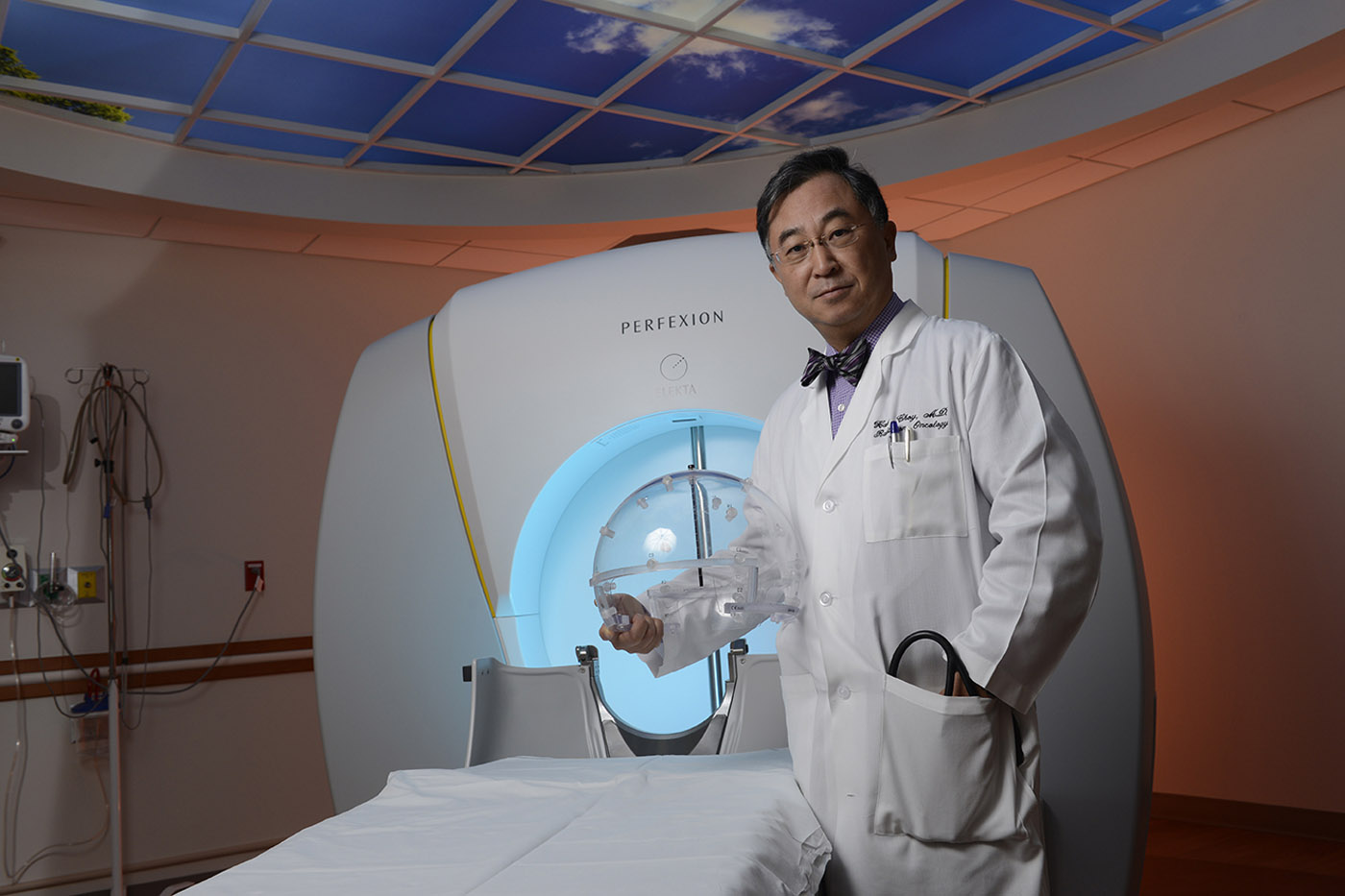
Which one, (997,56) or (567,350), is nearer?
(567,350)

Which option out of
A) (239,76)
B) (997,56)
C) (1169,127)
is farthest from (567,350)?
(1169,127)

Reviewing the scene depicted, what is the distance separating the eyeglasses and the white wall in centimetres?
285

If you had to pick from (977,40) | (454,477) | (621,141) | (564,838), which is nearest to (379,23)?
(621,141)

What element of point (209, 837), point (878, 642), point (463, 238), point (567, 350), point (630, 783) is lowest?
point (209, 837)

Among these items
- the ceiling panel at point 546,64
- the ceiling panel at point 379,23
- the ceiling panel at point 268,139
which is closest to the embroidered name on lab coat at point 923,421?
the ceiling panel at point 546,64

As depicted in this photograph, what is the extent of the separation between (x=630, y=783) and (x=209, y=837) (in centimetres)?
275

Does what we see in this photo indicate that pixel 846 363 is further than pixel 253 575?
No

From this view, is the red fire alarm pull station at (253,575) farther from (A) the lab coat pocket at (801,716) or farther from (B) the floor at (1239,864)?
(B) the floor at (1239,864)

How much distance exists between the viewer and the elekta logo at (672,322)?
1.83 m

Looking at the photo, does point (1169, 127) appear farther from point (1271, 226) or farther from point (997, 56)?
point (997, 56)

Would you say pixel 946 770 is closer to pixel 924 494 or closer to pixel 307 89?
pixel 924 494

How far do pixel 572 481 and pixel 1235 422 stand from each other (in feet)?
7.85

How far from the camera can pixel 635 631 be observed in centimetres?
136

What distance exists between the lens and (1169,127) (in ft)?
10.5
